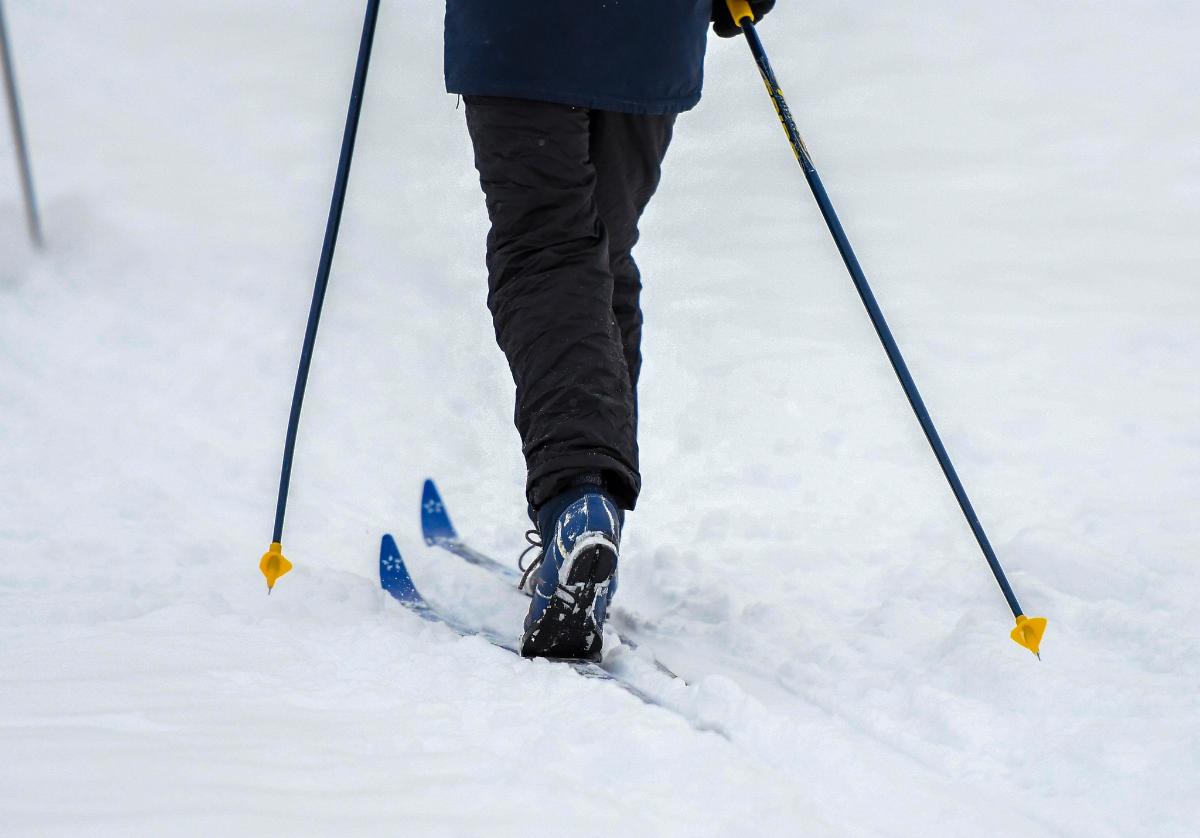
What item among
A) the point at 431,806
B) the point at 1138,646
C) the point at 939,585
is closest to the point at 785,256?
the point at 939,585

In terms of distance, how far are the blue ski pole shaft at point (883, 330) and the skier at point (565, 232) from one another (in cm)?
14

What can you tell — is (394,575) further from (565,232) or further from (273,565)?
(565,232)

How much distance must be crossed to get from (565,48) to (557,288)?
1.14ft

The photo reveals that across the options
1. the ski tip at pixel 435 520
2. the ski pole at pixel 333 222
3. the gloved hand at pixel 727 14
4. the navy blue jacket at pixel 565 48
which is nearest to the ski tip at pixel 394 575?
the ski pole at pixel 333 222

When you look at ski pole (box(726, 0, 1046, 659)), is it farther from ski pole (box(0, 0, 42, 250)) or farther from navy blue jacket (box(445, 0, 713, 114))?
ski pole (box(0, 0, 42, 250))

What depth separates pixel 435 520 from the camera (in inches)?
94.6

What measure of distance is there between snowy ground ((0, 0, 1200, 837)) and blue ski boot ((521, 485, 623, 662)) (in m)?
0.10

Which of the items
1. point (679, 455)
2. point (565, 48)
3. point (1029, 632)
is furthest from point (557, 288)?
point (679, 455)

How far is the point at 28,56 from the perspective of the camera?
6.81 meters

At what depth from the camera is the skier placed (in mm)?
1493

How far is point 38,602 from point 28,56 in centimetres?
642

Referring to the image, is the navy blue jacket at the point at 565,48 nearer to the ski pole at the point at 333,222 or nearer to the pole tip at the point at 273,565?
the ski pole at the point at 333,222

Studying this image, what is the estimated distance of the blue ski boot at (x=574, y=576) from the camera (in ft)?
4.66

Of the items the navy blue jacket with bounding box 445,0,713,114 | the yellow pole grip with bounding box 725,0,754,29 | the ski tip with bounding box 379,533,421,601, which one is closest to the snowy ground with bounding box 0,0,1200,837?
the ski tip with bounding box 379,533,421,601
